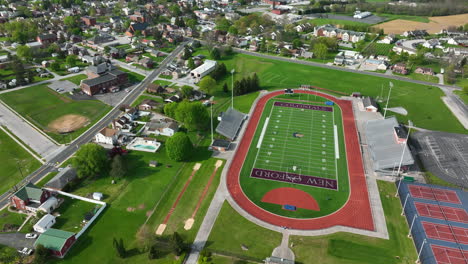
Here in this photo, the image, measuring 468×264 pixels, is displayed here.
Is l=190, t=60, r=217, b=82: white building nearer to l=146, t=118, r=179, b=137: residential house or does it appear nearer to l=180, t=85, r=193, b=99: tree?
l=180, t=85, r=193, b=99: tree

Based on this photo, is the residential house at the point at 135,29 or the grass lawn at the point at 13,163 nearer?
the grass lawn at the point at 13,163

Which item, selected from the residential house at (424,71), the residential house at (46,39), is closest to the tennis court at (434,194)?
the residential house at (424,71)

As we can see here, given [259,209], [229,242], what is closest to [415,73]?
[259,209]

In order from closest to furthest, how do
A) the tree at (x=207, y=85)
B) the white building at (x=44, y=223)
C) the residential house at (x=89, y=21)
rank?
1. the white building at (x=44, y=223)
2. the tree at (x=207, y=85)
3. the residential house at (x=89, y=21)

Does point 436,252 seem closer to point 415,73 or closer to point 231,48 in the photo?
point 415,73

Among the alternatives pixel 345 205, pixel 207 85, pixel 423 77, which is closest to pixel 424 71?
pixel 423 77

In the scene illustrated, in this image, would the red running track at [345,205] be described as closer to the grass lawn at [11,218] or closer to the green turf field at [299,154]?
the green turf field at [299,154]

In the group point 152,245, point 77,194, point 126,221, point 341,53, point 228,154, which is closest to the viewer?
point 152,245
